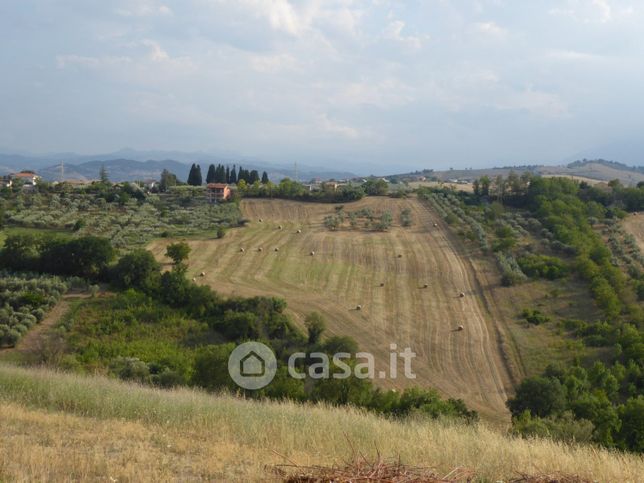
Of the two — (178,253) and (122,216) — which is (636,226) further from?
(122,216)

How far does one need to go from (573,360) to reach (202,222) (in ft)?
102

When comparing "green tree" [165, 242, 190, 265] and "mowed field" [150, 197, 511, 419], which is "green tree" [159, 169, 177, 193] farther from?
"green tree" [165, 242, 190, 265]

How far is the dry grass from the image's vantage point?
5.74m

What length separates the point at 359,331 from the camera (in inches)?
958

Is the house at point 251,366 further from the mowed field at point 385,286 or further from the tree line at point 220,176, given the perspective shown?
the tree line at point 220,176

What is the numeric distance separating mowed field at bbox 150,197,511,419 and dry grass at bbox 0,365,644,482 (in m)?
11.6

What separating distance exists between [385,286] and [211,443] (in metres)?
24.5

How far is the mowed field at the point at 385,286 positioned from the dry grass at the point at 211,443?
38.1ft

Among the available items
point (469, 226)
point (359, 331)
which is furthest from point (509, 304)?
point (469, 226)

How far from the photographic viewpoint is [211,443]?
268 inches

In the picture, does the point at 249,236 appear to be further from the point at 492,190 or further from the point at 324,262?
the point at 492,190

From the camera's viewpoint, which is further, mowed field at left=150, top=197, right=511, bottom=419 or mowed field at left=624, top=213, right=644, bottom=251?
mowed field at left=624, top=213, right=644, bottom=251

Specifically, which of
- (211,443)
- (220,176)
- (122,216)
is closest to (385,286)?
(211,443)

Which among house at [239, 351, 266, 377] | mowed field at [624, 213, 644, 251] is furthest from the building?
house at [239, 351, 266, 377]
